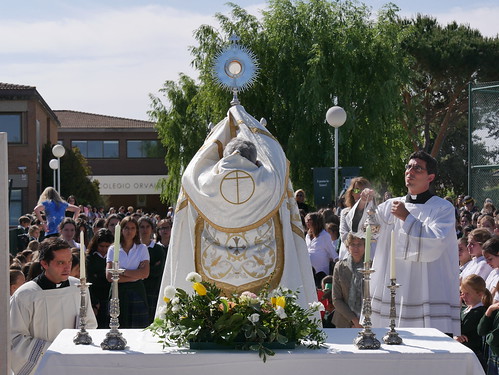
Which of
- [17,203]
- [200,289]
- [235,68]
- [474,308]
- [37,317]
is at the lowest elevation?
[17,203]

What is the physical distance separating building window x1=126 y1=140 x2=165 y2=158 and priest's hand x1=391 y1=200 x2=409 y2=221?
173 ft

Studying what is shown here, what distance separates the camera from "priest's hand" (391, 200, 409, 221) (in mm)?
5852

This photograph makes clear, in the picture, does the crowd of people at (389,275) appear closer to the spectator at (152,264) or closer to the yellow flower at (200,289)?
the spectator at (152,264)

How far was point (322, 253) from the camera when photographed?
998 centimetres

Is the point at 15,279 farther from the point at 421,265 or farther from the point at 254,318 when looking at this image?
the point at 254,318

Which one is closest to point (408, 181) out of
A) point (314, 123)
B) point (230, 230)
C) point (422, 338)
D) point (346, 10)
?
point (230, 230)

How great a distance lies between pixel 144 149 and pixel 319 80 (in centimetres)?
3445

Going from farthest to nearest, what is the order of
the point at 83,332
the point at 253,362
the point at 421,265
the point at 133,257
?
the point at 133,257
the point at 421,265
the point at 83,332
the point at 253,362

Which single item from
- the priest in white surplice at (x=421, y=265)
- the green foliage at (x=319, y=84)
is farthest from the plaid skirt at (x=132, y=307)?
the green foliage at (x=319, y=84)

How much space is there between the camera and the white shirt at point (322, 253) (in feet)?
32.7

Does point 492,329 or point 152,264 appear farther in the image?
point 152,264

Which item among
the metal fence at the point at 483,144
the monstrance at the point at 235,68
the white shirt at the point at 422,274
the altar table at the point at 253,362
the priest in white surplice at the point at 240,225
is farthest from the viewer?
the metal fence at the point at 483,144

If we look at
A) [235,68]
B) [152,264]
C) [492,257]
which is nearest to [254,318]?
[492,257]

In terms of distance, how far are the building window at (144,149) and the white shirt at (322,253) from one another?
48686 mm
